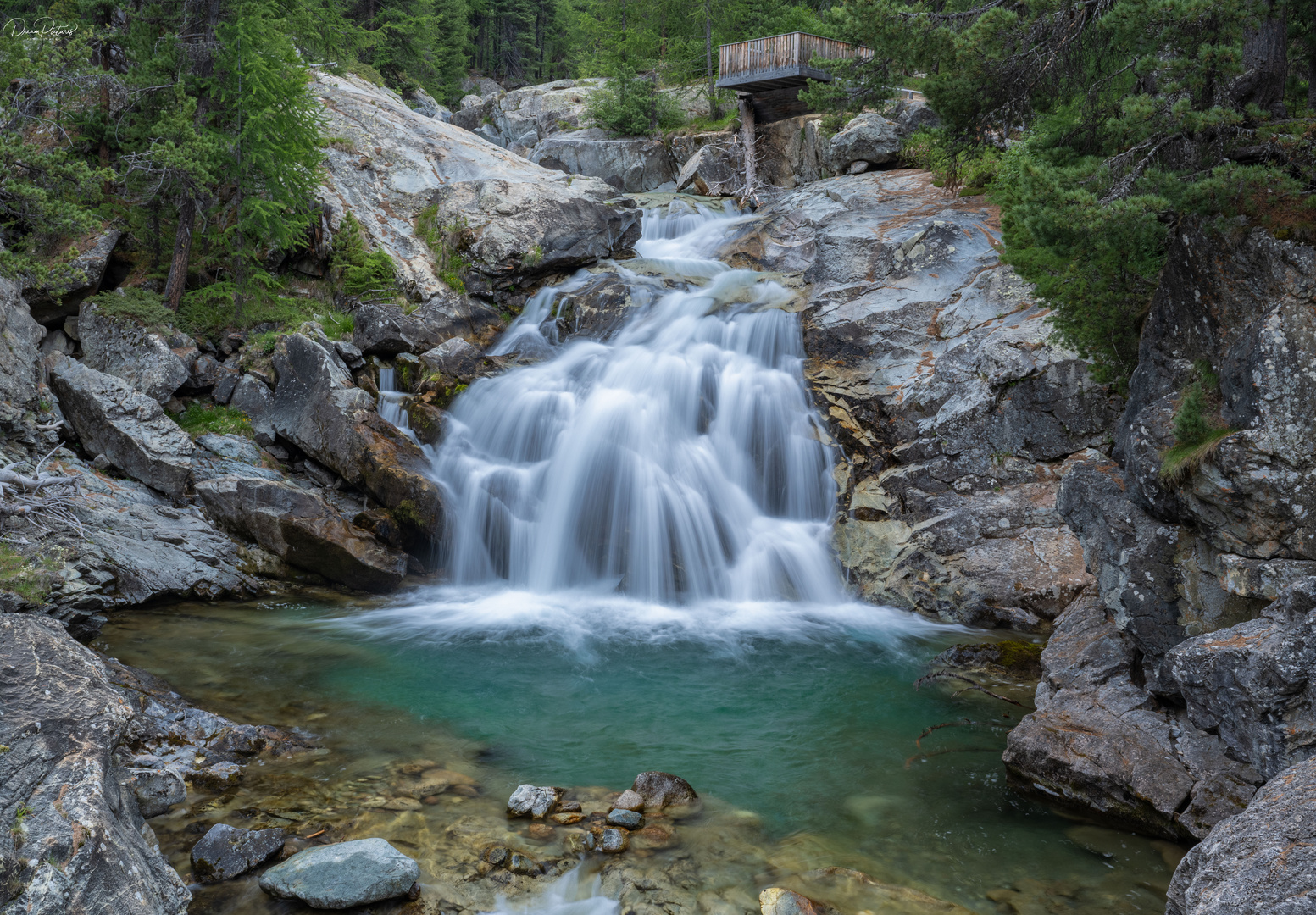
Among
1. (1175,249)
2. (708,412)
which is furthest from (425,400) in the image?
(1175,249)

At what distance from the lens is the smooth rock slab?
432 centimetres

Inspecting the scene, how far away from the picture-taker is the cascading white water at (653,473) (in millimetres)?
11547

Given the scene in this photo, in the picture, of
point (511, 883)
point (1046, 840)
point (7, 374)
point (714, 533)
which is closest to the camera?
point (511, 883)

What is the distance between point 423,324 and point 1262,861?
14.0 m

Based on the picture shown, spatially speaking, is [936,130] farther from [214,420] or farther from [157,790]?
[214,420]

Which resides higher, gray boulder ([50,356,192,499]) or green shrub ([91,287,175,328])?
green shrub ([91,287,175,328])

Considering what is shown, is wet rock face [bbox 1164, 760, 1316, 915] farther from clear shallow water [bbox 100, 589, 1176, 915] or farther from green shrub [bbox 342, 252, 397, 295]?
green shrub [bbox 342, 252, 397, 295]

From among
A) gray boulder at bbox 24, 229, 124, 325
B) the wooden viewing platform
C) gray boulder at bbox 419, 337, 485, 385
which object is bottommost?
gray boulder at bbox 419, 337, 485, 385

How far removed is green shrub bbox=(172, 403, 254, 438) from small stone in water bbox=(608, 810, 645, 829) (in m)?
9.63

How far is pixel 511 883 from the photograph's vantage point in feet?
15.4

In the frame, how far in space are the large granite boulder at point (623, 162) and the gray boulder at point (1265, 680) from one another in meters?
25.2

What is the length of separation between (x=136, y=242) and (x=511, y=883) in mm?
14511

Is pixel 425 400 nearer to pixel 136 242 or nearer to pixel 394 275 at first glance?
pixel 394 275
